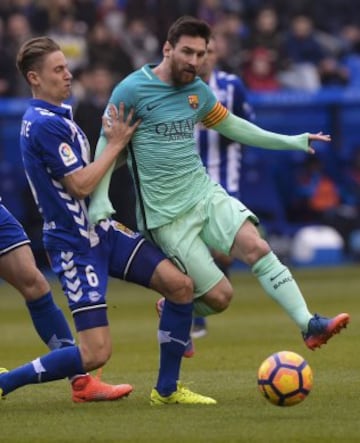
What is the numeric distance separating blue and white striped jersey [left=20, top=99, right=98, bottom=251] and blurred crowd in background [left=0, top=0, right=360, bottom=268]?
1167cm

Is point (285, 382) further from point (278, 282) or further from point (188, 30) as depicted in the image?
point (188, 30)

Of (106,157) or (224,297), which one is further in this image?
(224,297)

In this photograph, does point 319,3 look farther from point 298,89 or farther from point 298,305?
point 298,305

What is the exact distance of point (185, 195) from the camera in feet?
28.9

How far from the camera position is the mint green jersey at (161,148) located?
8.70 m

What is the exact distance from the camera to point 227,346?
12.2m

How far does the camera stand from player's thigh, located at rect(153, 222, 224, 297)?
339 inches

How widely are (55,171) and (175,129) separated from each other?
0.91 m

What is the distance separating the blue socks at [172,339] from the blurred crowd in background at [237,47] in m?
11.7

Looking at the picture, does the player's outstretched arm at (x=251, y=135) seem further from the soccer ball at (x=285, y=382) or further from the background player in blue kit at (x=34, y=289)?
the soccer ball at (x=285, y=382)

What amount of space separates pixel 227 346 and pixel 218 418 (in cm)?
431

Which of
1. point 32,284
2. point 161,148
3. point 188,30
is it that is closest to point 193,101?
point 161,148

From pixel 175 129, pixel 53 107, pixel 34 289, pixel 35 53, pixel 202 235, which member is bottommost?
pixel 34 289

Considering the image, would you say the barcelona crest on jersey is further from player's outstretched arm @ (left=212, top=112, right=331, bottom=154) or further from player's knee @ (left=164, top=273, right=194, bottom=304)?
player's knee @ (left=164, top=273, right=194, bottom=304)
